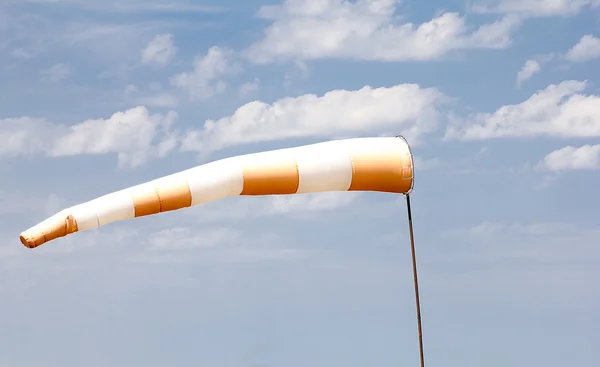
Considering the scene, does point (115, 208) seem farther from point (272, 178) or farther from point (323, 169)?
point (323, 169)

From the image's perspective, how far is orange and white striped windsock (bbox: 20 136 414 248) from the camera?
16031 millimetres

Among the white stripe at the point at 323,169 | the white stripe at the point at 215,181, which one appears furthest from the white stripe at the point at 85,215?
the white stripe at the point at 323,169

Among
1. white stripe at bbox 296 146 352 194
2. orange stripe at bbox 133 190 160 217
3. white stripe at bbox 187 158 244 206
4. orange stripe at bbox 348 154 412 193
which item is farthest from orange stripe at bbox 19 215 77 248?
orange stripe at bbox 348 154 412 193

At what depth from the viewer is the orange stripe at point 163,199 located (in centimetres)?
1656

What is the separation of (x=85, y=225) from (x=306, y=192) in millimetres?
4456

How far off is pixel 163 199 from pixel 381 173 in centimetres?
449

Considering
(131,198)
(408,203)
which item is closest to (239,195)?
(131,198)

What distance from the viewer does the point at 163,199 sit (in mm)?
16719

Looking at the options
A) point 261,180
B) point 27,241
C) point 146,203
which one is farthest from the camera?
point 261,180

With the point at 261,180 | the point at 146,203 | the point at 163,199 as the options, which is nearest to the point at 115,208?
the point at 146,203

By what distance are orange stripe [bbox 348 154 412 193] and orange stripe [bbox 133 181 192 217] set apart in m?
3.51

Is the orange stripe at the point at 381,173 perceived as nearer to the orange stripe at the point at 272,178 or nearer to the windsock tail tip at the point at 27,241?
the orange stripe at the point at 272,178

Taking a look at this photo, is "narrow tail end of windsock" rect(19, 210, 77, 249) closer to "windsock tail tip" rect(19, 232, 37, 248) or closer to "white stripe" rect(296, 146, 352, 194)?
"windsock tail tip" rect(19, 232, 37, 248)

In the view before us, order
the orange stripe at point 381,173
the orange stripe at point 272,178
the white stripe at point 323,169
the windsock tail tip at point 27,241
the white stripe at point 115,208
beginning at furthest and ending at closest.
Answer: the orange stripe at point 381,173, the white stripe at point 323,169, the orange stripe at point 272,178, the white stripe at point 115,208, the windsock tail tip at point 27,241
